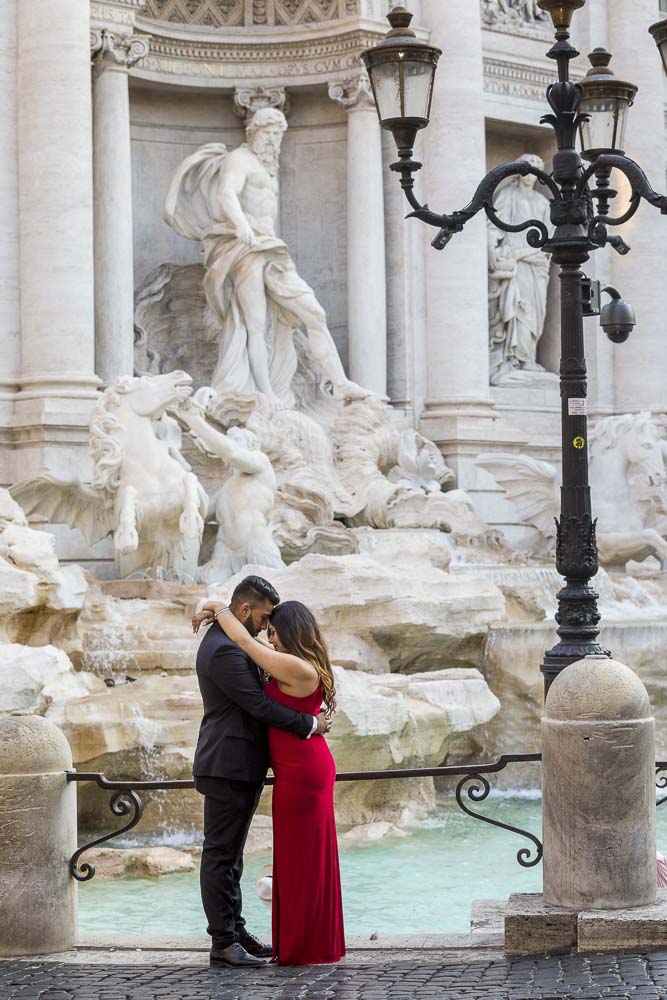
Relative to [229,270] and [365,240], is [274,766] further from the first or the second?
[365,240]

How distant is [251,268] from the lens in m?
17.5

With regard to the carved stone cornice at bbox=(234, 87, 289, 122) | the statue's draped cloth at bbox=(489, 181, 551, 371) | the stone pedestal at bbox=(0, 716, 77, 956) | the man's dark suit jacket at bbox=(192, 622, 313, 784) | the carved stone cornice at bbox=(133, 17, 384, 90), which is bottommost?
the stone pedestal at bbox=(0, 716, 77, 956)

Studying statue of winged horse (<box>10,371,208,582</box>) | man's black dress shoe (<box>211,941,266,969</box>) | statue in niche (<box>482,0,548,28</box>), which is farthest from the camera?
statue in niche (<box>482,0,548,28</box>)

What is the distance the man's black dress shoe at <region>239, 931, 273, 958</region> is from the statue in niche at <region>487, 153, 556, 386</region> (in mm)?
14726

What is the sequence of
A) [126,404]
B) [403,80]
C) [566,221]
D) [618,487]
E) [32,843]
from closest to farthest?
1. [32,843]
2. [566,221]
3. [403,80]
4. [126,404]
5. [618,487]

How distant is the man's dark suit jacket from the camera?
19.7 feet

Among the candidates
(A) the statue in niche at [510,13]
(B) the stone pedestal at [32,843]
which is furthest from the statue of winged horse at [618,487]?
(B) the stone pedestal at [32,843]

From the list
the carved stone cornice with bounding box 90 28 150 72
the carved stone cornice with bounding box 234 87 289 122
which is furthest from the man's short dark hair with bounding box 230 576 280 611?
the carved stone cornice with bounding box 234 87 289 122

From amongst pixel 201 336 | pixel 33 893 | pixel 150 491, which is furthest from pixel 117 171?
pixel 33 893

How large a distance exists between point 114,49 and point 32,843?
12114 millimetres

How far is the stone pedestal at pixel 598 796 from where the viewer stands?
622cm

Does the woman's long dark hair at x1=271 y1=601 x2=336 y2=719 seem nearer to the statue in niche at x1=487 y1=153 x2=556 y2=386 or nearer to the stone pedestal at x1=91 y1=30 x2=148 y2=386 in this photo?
the stone pedestal at x1=91 y1=30 x2=148 y2=386

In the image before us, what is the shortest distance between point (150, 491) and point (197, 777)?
7.15 metres

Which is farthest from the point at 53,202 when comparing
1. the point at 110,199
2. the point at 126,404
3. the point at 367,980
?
the point at 367,980
